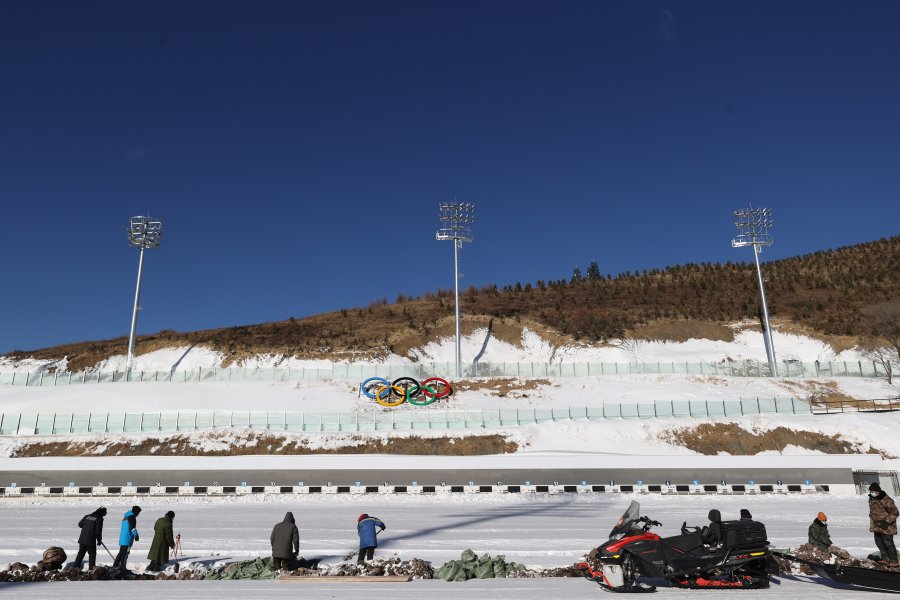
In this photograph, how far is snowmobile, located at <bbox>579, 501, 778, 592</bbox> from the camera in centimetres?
916

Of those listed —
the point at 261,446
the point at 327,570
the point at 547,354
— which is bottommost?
the point at 327,570

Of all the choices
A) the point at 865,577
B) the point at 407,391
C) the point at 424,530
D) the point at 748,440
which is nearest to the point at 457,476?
the point at 424,530

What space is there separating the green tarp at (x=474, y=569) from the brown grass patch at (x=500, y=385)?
36.1 metres

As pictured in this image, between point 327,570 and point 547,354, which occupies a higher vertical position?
point 547,354

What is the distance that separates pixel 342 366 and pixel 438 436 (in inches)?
652

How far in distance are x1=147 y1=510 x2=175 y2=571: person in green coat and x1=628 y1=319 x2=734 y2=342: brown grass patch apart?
58294 millimetres

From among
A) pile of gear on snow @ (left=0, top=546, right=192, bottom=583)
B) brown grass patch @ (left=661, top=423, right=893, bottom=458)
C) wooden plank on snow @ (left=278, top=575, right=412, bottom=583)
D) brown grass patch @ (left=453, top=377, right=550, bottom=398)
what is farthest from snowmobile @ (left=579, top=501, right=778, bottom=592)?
brown grass patch @ (left=453, top=377, right=550, bottom=398)

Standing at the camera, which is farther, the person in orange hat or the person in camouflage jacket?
the person in orange hat

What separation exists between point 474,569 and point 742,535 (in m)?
4.63

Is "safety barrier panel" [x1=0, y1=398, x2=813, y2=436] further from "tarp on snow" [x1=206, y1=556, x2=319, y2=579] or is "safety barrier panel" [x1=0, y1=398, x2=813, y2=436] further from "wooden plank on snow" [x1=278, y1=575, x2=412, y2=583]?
"wooden plank on snow" [x1=278, y1=575, x2=412, y2=583]

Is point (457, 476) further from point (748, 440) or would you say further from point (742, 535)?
point (748, 440)

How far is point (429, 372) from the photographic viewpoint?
5062cm

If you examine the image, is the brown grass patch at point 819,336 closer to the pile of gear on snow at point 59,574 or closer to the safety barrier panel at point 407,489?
the safety barrier panel at point 407,489

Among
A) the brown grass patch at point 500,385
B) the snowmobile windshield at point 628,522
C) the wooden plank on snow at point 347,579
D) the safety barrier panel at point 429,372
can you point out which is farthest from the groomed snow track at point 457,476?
the safety barrier panel at point 429,372
